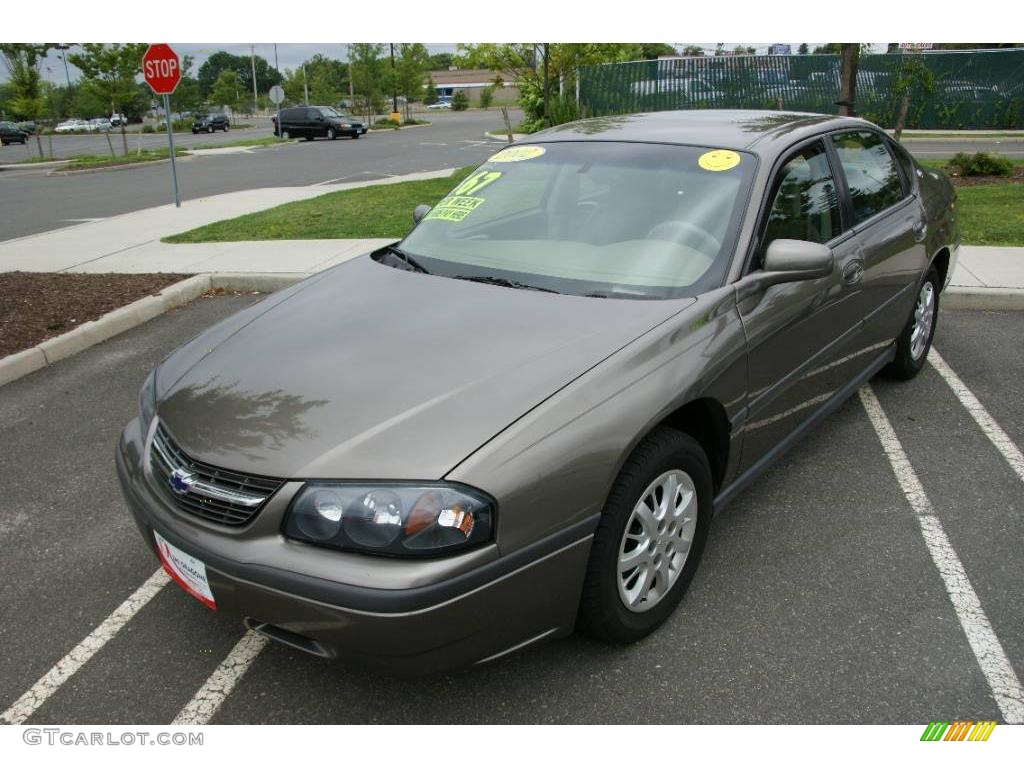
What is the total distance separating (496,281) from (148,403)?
1.32 metres

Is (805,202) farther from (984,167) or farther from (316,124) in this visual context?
(316,124)

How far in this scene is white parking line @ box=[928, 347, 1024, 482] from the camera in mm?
4039

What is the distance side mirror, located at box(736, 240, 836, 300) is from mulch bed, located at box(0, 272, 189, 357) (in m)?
5.02

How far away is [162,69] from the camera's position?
1237cm

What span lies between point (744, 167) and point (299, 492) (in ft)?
7.19

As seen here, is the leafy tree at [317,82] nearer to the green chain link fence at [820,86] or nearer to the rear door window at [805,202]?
the green chain link fence at [820,86]

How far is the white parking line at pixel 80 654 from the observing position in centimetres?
255

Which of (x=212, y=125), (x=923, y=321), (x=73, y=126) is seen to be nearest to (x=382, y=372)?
(x=923, y=321)

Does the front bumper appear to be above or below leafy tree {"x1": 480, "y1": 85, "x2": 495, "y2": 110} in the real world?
below

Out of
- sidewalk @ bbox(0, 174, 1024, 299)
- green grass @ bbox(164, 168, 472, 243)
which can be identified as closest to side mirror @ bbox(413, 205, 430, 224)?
sidewalk @ bbox(0, 174, 1024, 299)

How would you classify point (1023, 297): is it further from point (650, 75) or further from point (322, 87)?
point (322, 87)

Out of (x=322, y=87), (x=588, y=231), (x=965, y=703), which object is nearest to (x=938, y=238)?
(x=588, y=231)

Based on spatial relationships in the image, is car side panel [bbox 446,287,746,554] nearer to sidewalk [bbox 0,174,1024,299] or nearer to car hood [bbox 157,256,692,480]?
car hood [bbox 157,256,692,480]

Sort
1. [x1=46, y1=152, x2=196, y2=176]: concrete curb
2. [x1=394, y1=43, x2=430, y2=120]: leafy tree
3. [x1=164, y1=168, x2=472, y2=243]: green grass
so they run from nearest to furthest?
[x1=164, y1=168, x2=472, y2=243]: green grass → [x1=46, y1=152, x2=196, y2=176]: concrete curb → [x1=394, y1=43, x2=430, y2=120]: leafy tree
